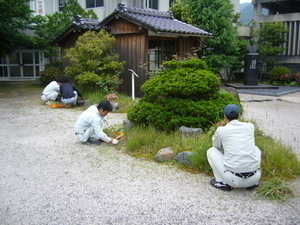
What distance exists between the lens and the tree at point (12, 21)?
14.3 m

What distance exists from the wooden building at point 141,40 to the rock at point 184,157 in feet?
23.0

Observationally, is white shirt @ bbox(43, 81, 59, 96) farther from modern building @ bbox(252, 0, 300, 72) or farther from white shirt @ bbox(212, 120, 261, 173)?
modern building @ bbox(252, 0, 300, 72)

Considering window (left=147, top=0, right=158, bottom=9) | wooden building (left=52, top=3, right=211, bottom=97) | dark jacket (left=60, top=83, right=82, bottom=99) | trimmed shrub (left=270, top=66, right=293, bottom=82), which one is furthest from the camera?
window (left=147, top=0, right=158, bottom=9)

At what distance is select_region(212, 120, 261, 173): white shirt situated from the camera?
13.4 feet

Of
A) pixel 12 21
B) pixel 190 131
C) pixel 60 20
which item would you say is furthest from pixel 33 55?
pixel 190 131

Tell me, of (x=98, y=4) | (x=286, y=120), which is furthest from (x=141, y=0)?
(x=286, y=120)

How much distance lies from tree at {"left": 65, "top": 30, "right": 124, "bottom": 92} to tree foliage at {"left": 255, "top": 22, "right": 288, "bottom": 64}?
11.1 meters

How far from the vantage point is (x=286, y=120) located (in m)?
9.09

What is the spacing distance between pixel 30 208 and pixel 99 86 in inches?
324

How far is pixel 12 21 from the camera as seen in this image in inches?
602

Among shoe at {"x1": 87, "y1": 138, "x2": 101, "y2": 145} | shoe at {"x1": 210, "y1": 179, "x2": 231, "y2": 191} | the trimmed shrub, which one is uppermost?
the trimmed shrub

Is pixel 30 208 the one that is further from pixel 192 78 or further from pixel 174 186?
pixel 192 78

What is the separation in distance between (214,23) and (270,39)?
4.80 m

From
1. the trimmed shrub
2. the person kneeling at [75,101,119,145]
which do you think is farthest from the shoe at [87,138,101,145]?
the trimmed shrub
